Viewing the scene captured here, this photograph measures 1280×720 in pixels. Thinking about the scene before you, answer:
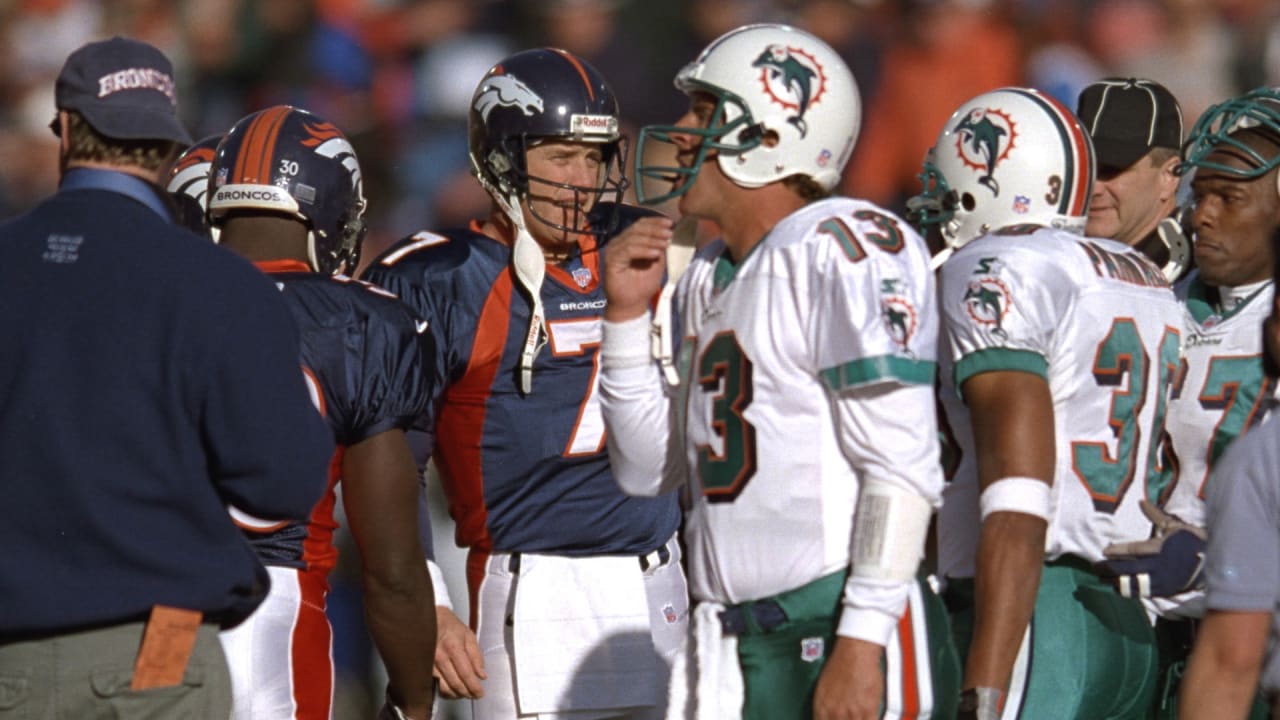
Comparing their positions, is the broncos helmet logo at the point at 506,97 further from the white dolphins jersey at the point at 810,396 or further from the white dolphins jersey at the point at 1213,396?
the white dolphins jersey at the point at 1213,396

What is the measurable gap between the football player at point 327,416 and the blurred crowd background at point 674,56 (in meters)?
4.94

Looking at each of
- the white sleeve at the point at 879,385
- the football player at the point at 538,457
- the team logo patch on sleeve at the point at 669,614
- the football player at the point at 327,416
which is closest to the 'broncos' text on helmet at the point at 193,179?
the football player at the point at 538,457

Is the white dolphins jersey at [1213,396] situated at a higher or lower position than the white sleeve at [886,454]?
lower

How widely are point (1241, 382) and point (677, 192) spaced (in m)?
1.98

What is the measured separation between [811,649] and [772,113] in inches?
47.1

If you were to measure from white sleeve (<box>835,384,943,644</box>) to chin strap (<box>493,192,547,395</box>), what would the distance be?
1.71 metres

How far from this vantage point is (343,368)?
4566 mm

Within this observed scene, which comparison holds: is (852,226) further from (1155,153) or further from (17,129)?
(17,129)

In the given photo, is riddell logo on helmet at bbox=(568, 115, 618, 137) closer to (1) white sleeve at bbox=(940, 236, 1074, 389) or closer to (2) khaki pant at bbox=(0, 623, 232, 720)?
(1) white sleeve at bbox=(940, 236, 1074, 389)

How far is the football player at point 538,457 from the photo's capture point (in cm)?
533

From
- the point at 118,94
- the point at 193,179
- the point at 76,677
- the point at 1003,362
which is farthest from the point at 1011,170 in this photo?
the point at 193,179

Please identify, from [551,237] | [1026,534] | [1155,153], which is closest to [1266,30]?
[1155,153]

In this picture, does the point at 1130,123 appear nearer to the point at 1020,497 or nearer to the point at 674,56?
the point at 1020,497

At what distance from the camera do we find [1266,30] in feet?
31.6
